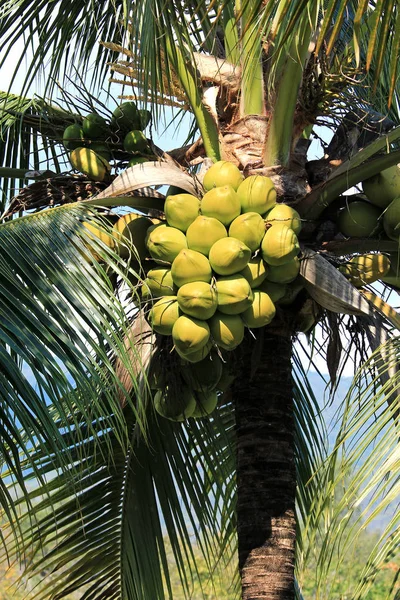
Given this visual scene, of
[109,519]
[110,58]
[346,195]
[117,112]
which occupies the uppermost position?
[110,58]

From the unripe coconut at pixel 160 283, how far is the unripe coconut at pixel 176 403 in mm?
461

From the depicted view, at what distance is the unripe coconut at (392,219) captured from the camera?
3.09 m

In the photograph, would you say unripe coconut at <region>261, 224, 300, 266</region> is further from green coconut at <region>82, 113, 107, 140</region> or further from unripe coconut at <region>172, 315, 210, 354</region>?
green coconut at <region>82, 113, 107, 140</region>

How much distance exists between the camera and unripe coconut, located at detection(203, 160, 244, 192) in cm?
303

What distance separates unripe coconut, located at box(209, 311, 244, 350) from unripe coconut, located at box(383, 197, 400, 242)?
657 millimetres

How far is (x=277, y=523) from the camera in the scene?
3.31m

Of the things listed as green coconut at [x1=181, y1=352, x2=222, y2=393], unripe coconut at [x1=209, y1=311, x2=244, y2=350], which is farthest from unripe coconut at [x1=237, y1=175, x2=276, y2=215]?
green coconut at [x1=181, y1=352, x2=222, y2=393]

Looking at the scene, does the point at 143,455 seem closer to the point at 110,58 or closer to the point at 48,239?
the point at 48,239

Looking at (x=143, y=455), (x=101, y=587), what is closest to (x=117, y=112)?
(x=143, y=455)

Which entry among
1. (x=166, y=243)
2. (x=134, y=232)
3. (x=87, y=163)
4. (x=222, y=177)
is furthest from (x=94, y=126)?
(x=166, y=243)

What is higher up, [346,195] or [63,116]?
[63,116]

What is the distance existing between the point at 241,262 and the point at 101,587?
6.86 ft

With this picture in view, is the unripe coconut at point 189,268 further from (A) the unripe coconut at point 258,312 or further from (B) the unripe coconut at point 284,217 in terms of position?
(B) the unripe coconut at point 284,217

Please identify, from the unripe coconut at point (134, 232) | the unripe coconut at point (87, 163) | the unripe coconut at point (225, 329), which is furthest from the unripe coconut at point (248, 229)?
the unripe coconut at point (87, 163)
